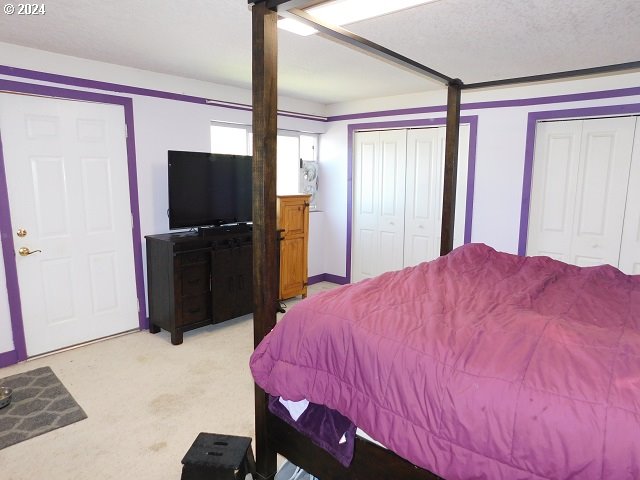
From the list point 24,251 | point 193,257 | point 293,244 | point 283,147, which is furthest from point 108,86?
point 293,244

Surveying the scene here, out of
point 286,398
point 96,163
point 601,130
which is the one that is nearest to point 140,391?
point 286,398

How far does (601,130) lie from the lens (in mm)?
3648

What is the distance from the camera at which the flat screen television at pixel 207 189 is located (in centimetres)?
378

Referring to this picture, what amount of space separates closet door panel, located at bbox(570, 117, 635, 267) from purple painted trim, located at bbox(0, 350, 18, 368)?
16.0ft

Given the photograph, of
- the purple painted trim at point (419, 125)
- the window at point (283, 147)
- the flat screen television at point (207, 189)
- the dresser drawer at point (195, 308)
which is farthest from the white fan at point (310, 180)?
the dresser drawer at point (195, 308)

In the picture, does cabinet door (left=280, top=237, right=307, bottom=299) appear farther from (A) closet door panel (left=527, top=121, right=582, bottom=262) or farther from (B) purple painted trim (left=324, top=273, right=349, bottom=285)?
(A) closet door panel (left=527, top=121, right=582, bottom=262)

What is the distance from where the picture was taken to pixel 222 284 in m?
3.92

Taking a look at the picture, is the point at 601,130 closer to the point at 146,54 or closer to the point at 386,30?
the point at 386,30

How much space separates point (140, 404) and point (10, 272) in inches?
59.5

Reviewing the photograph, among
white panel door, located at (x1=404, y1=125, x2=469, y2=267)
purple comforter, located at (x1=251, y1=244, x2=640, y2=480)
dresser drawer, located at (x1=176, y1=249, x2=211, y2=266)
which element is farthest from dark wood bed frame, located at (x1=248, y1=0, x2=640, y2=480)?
white panel door, located at (x1=404, y1=125, x2=469, y2=267)

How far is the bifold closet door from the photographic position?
3.60 meters

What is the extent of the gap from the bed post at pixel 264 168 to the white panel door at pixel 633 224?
133 inches

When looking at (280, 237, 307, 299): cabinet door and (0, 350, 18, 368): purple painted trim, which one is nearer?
(0, 350, 18, 368): purple painted trim

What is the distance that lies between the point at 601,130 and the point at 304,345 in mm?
3523
